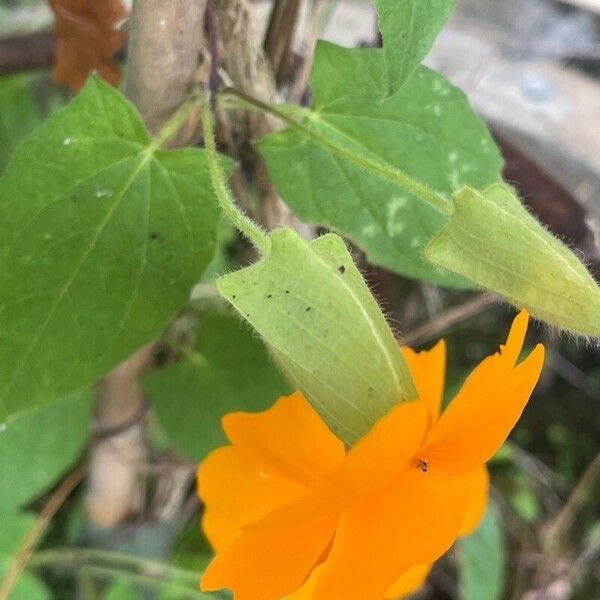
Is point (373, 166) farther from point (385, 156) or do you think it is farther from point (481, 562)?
point (481, 562)

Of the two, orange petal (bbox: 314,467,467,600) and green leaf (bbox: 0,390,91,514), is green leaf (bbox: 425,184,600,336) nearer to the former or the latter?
orange petal (bbox: 314,467,467,600)

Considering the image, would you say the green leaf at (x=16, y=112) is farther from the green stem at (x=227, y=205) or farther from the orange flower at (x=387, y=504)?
the orange flower at (x=387, y=504)

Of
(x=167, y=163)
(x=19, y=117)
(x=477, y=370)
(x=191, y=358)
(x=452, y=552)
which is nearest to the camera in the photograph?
(x=477, y=370)

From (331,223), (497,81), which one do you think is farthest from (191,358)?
(497,81)

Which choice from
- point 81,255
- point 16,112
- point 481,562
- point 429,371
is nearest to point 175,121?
point 81,255

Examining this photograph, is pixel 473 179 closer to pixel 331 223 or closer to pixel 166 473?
pixel 331 223
